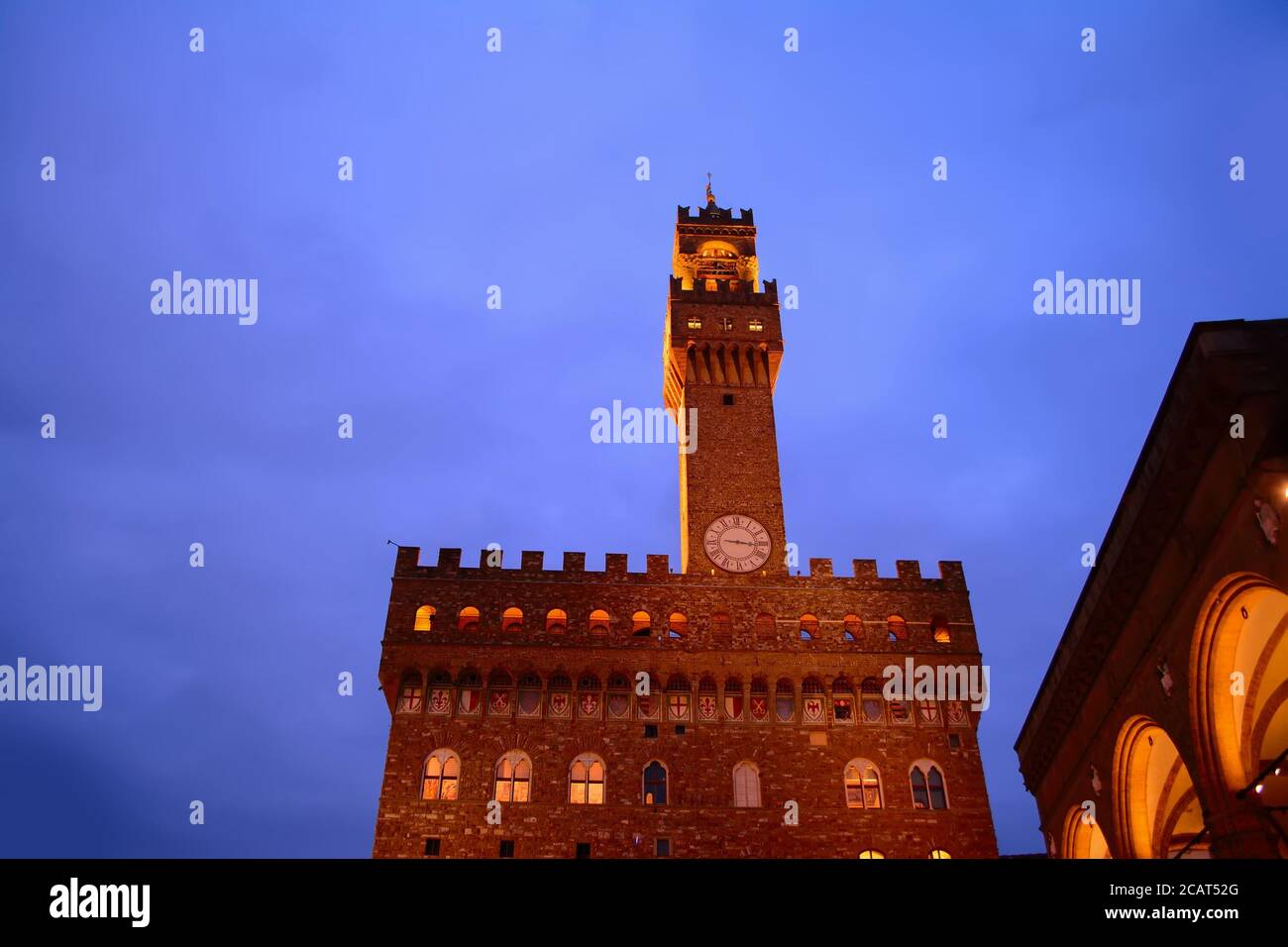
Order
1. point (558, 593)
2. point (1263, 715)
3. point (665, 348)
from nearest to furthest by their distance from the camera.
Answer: point (1263, 715) < point (558, 593) < point (665, 348)

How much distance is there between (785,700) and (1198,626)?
20.9 m

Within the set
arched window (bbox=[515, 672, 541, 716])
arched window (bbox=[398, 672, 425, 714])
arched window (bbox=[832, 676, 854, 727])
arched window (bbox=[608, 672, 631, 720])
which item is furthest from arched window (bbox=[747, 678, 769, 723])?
arched window (bbox=[398, 672, 425, 714])

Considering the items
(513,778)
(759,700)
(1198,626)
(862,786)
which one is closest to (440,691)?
(513,778)

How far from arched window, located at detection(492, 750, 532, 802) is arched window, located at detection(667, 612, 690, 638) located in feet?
22.4

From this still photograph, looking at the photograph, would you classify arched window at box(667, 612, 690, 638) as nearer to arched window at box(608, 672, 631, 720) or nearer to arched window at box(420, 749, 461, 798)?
arched window at box(608, 672, 631, 720)

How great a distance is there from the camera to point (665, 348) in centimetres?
4612

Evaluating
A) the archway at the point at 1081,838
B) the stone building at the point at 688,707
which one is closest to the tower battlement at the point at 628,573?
the stone building at the point at 688,707

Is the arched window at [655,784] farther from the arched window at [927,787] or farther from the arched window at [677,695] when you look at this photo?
the arched window at [927,787]

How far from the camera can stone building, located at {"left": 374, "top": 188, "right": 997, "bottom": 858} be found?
1298 inches

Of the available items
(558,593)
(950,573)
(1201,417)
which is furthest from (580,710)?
(1201,417)
